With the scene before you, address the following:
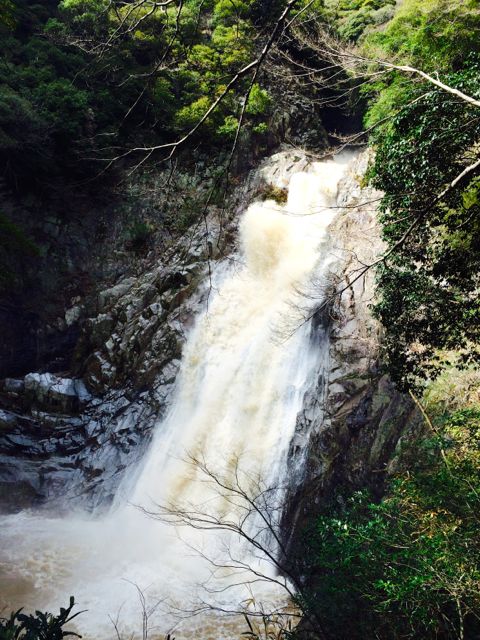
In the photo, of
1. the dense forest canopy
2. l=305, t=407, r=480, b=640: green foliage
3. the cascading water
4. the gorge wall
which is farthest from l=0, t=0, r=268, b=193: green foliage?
l=305, t=407, r=480, b=640: green foliage

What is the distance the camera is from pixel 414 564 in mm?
4578

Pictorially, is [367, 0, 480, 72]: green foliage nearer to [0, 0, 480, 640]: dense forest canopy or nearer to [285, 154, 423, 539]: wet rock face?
[0, 0, 480, 640]: dense forest canopy

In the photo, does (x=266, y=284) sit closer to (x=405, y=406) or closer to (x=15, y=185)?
(x=405, y=406)

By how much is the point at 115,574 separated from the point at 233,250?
904cm

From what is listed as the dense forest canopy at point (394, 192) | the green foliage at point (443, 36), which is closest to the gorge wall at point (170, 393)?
the dense forest canopy at point (394, 192)

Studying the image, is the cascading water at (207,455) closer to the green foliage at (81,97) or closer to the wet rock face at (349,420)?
the wet rock face at (349,420)

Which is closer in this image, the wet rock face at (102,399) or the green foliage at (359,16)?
the wet rock face at (102,399)

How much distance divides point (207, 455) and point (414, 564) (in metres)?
5.70

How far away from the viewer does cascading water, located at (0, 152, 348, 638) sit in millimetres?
6980

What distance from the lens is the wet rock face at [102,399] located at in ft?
34.9

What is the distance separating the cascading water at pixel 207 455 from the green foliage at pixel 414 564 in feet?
5.59

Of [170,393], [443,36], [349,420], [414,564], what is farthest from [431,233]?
[443,36]

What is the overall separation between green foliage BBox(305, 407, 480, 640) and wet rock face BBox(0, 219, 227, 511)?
6412 millimetres

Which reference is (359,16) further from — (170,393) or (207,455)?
(207,455)
